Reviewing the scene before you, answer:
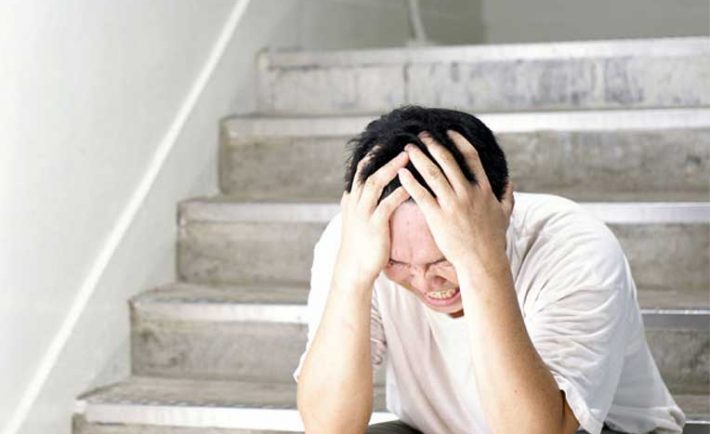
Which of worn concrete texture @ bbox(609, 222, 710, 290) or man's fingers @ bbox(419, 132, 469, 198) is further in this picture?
worn concrete texture @ bbox(609, 222, 710, 290)

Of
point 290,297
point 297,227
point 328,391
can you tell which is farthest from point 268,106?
point 328,391

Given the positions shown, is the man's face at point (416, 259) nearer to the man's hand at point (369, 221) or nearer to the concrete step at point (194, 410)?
the man's hand at point (369, 221)

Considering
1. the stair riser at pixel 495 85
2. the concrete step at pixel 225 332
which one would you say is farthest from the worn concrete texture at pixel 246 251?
the stair riser at pixel 495 85

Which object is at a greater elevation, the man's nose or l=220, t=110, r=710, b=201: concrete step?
l=220, t=110, r=710, b=201: concrete step

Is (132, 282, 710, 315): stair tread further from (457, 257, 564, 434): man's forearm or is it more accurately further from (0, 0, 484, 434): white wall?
(457, 257, 564, 434): man's forearm

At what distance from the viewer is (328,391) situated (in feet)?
5.76

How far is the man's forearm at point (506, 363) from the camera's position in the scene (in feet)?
5.24

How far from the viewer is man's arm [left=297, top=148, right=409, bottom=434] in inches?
65.5

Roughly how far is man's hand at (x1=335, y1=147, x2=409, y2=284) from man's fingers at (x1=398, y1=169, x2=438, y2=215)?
14mm

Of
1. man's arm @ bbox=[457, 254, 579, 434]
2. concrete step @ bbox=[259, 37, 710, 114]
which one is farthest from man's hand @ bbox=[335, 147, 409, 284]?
concrete step @ bbox=[259, 37, 710, 114]

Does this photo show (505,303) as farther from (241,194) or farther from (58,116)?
(241,194)

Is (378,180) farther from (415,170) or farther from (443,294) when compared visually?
(443,294)

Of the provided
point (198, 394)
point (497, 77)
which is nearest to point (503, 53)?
point (497, 77)

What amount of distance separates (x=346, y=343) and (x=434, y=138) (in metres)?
0.31
